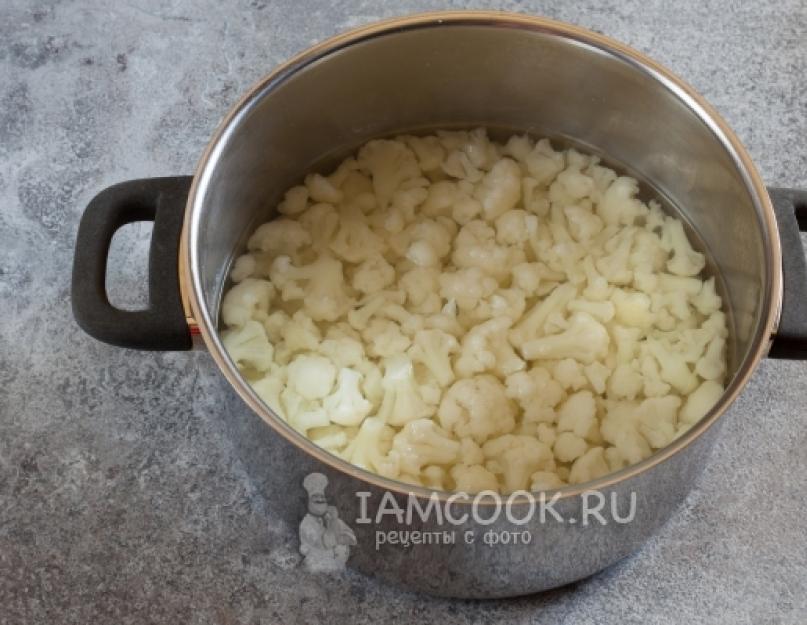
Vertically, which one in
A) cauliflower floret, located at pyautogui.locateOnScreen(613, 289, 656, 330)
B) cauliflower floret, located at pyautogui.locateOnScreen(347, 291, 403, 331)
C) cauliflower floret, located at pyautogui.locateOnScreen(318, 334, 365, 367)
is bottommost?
cauliflower floret, located at pyautogui.locateOnScreen(318, 334, 365, 367)

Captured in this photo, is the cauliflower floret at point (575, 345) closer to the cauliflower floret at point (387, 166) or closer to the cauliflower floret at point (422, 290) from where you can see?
the cauliflower floret at point (422, 290)

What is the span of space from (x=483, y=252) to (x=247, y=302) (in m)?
0.28

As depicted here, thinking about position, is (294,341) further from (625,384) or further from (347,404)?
(625,384)

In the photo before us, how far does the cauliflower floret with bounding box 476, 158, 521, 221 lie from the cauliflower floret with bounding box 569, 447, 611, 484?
1.10 ft

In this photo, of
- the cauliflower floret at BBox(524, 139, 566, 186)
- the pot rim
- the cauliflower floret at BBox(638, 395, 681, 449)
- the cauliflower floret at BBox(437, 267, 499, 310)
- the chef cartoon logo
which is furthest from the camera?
the cauliflower floret at BBox(524, 139, 566, 186)

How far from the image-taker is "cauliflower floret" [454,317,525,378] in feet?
3.70

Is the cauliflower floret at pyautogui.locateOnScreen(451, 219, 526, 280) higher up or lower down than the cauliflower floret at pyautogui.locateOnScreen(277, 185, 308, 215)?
higher up

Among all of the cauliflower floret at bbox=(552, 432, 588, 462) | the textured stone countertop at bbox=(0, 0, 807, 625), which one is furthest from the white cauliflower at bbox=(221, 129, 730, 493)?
the textured stone countertop at bbox=(0, 0, 807, 625)

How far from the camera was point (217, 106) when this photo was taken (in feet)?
4.76

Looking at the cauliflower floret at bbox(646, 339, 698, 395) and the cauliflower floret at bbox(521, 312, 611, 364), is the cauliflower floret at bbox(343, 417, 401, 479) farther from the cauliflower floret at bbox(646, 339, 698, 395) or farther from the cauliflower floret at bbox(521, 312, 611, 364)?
the cauliflower floret at bbox(646, 339, 698, 395)

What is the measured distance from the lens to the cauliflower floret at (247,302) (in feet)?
3.80

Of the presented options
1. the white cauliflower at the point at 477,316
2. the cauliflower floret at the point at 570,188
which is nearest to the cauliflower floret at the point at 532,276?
the white cauliflower at the point at 477,316

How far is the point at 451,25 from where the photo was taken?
117 cm

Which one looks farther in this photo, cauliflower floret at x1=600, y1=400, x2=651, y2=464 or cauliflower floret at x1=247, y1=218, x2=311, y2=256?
cauliflower floret at x1=247, y1=218, x2=311, y2=256
